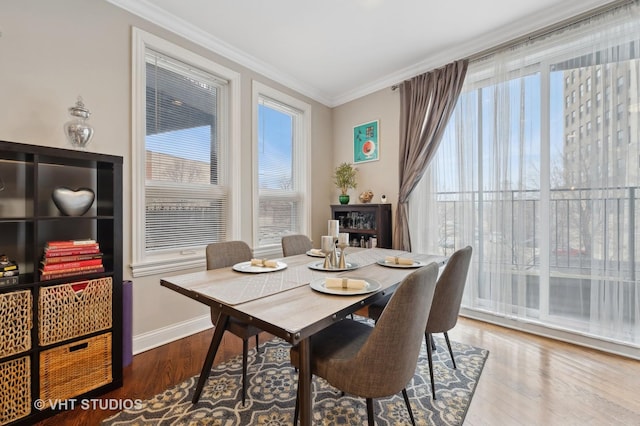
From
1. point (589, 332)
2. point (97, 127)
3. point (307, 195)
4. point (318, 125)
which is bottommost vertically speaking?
point (589, 332)

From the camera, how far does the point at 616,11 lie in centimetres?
209

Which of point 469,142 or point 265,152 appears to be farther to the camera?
point 265,152

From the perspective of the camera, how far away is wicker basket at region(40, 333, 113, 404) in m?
1.49

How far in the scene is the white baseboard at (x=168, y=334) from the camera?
2.20m

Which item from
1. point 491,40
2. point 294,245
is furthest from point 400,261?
point 491,40

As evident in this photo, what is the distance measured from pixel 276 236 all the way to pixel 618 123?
3.32 m

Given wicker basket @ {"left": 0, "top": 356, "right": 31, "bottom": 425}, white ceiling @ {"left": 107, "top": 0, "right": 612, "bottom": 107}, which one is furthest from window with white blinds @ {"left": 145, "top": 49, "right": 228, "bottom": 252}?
wicker basket @ {"left": 0, "top": 356, "right": 31, "bottom": 425}

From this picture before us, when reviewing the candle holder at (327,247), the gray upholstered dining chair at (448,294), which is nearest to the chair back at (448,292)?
the gray upholstered dining chair at (448,294)

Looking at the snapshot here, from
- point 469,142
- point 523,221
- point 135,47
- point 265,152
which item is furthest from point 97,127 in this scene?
point 523,221

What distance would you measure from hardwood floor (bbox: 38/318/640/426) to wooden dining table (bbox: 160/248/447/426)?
1.83 feet

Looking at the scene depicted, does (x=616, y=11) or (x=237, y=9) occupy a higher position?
Answer: (x=237, y=9)

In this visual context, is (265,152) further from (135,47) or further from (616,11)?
(616,11)

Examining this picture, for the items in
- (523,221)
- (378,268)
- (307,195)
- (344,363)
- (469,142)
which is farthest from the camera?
(307,195)

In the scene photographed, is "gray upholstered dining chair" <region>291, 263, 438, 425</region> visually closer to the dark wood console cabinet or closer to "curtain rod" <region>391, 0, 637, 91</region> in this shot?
the dark wood console cabinet
